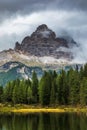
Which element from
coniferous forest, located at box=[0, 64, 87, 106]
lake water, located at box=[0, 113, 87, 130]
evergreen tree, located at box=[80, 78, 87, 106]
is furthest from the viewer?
coniferous forest, located at box=[0, 64, 87, 106]

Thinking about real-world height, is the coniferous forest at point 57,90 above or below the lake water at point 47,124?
above

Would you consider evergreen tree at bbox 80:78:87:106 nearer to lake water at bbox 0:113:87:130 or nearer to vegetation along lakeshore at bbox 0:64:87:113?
vegetation along lakeshore at bbox 0:64:87:113

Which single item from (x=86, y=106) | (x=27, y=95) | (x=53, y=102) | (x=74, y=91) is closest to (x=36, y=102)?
(x=27, y=95)

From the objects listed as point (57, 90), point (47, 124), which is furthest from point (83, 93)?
point (47, 124)

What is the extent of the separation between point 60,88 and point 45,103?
31.3 ft

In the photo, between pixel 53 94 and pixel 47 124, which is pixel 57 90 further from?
pixel 47 124

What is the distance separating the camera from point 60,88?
174000 mm

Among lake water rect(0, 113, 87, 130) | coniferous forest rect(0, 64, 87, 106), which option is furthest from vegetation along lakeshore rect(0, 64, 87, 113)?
lake water rect(0, 113, 87, 130)

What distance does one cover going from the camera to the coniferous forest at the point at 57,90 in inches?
6329

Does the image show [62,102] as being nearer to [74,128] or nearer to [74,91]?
[74,91]

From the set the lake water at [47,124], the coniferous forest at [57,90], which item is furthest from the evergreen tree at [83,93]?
the lake water at [47,124]

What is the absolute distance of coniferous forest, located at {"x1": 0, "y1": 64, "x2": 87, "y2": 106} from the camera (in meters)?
161

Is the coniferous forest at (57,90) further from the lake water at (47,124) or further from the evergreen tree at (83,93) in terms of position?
the lake water at (47,124)

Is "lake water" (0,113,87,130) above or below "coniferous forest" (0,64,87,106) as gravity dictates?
below
